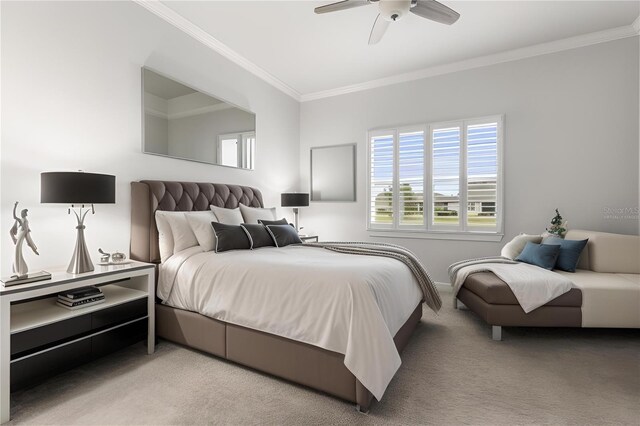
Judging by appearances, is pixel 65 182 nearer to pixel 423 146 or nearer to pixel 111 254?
pixel 111 254

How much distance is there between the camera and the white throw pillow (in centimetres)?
272

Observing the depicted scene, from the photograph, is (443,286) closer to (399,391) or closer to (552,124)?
(552,124)

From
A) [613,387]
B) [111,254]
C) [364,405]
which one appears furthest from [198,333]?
[613,387]

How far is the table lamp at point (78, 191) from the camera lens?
1.93 meters

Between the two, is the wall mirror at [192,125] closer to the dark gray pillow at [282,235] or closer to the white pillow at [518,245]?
the dark gray pillow at [282,235]

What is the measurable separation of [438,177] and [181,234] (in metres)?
3.47

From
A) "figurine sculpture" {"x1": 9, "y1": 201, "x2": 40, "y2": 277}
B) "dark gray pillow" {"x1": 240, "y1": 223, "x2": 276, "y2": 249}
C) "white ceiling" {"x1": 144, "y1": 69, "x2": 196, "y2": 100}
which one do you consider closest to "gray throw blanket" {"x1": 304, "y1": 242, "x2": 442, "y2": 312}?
"dark gray pillow" {"x1": 240, "y1": 223, "x2": 276, "y2": 249}

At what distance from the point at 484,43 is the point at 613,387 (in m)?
→ 3.69

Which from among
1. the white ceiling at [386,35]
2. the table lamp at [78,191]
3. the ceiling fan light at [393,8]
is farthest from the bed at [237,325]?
the ceiling fan light at [393,8]

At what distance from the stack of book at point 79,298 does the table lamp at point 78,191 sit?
0.16m

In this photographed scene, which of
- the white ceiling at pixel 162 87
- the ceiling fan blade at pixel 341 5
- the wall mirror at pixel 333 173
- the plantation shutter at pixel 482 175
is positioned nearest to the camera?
the ceiling fan blade at pixel 341 5

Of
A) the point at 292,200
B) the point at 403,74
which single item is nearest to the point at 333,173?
the point at 292,200

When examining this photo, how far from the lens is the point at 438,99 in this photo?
4.39m

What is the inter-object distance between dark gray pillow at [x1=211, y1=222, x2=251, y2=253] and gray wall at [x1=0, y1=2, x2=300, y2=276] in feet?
2.87
